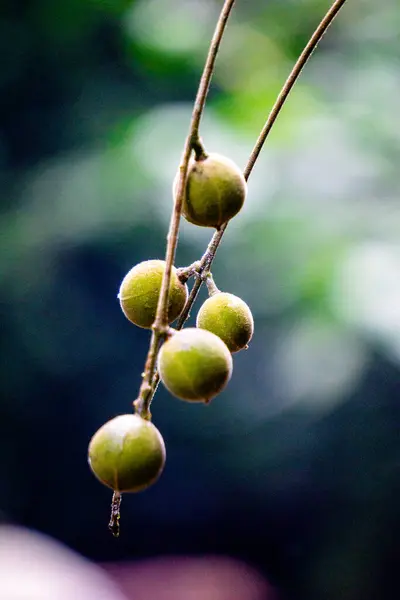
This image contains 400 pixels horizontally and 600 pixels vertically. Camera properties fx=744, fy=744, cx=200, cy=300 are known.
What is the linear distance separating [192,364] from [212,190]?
12cm

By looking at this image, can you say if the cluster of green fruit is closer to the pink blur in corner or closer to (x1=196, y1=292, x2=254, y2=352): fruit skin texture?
(x1=196, y1=292, x2=254, y2=352): fruit skin texture

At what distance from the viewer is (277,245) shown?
7.37ft

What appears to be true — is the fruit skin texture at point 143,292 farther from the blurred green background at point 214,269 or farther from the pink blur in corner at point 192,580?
the pink blur in corner at point 192,580

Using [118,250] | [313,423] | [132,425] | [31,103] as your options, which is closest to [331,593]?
[313,423]

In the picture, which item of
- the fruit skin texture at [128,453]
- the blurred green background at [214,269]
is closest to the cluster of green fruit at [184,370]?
the fruit skin texture at [128,453]

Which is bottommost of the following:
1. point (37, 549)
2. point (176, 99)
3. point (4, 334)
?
point (37, 549)

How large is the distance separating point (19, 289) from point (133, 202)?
0.54 m

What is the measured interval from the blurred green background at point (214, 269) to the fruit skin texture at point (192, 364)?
5.12ft

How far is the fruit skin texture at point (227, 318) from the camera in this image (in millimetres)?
541

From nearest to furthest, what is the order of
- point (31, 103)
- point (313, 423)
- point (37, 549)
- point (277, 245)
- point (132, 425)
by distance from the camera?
point (132, 425), point (37, 549), point (277, 245), point (313, 423), point (31, 103)

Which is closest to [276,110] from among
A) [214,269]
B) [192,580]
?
[214,269]

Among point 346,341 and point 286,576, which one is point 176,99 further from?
point 286,576

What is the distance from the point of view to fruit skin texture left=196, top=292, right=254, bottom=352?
1.77 feet

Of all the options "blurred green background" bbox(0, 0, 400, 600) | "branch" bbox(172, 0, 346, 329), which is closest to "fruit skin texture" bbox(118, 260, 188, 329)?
"branch" bbox(172, 0, 346, 329)
